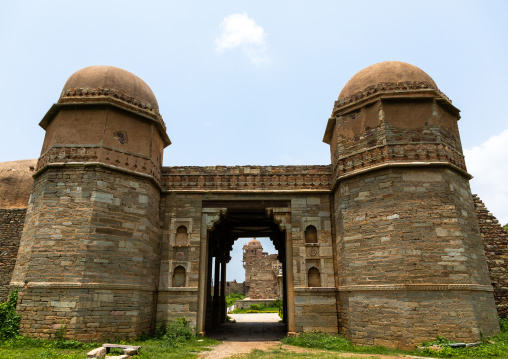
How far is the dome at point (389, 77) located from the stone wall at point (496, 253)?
6011 millimetres

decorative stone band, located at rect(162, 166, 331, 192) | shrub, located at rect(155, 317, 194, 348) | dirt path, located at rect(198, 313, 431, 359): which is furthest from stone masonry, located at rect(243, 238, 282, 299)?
shrub, located at rect(155, 317, 194, 348)

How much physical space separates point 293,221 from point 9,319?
835cm

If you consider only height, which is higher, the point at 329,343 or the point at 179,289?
the point at 179,289

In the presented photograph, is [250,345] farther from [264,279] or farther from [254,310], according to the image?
[264,279]

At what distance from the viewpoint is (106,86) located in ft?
35.0

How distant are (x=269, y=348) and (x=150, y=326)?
3.68 meters

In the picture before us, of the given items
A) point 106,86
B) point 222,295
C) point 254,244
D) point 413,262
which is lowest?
point 222,295

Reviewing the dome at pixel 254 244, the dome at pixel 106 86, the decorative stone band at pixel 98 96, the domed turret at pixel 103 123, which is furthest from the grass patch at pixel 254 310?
the decorative stone band at pixel 98 96

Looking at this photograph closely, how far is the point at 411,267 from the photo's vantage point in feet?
28.5

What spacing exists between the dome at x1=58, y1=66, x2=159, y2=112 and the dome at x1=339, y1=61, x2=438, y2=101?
6.77 m

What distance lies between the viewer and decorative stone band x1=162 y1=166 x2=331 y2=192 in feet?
38.8

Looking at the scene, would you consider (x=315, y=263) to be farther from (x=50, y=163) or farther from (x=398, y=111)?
(x=50, y=163)

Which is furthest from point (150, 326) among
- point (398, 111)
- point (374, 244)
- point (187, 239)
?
point (398, 111)

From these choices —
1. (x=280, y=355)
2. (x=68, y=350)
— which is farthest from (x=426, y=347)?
(x=68, y=350)
